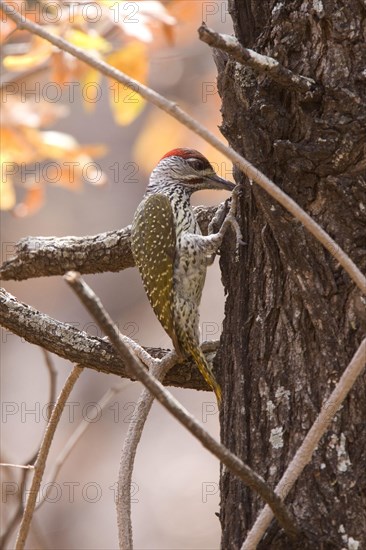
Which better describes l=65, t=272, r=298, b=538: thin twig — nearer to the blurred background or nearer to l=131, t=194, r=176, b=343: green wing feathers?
l=131, t=194, r=176, b=343: green wing feathers

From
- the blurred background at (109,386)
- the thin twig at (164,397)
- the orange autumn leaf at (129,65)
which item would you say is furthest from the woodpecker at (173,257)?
the blurred background at (109,386)

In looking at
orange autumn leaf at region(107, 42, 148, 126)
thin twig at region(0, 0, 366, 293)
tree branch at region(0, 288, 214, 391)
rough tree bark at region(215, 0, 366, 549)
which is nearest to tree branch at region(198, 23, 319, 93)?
rough tree bark at region(215, 0, 366, 549)

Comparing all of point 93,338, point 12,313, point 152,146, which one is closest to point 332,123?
point 93,338

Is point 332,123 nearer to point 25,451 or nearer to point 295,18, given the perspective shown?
point 295,18

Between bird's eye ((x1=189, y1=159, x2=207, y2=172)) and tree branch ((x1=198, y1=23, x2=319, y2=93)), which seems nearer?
tree branch ((x1=198, y1=23, x2=319, y2=93))

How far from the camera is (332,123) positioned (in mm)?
2299

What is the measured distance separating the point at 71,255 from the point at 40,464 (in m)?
1.08

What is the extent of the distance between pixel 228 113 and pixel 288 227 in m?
0.38

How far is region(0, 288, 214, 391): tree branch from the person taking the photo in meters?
2.85

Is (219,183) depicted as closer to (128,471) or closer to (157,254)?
(157,254)

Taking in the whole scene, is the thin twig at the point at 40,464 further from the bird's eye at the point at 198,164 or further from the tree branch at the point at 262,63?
the bird's eye at the point at 198,164

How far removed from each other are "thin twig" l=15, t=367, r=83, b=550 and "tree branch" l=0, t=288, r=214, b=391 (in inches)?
3.0

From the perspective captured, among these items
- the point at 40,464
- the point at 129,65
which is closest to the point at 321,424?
the point at 40,464

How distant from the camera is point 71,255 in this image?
3.49 m
